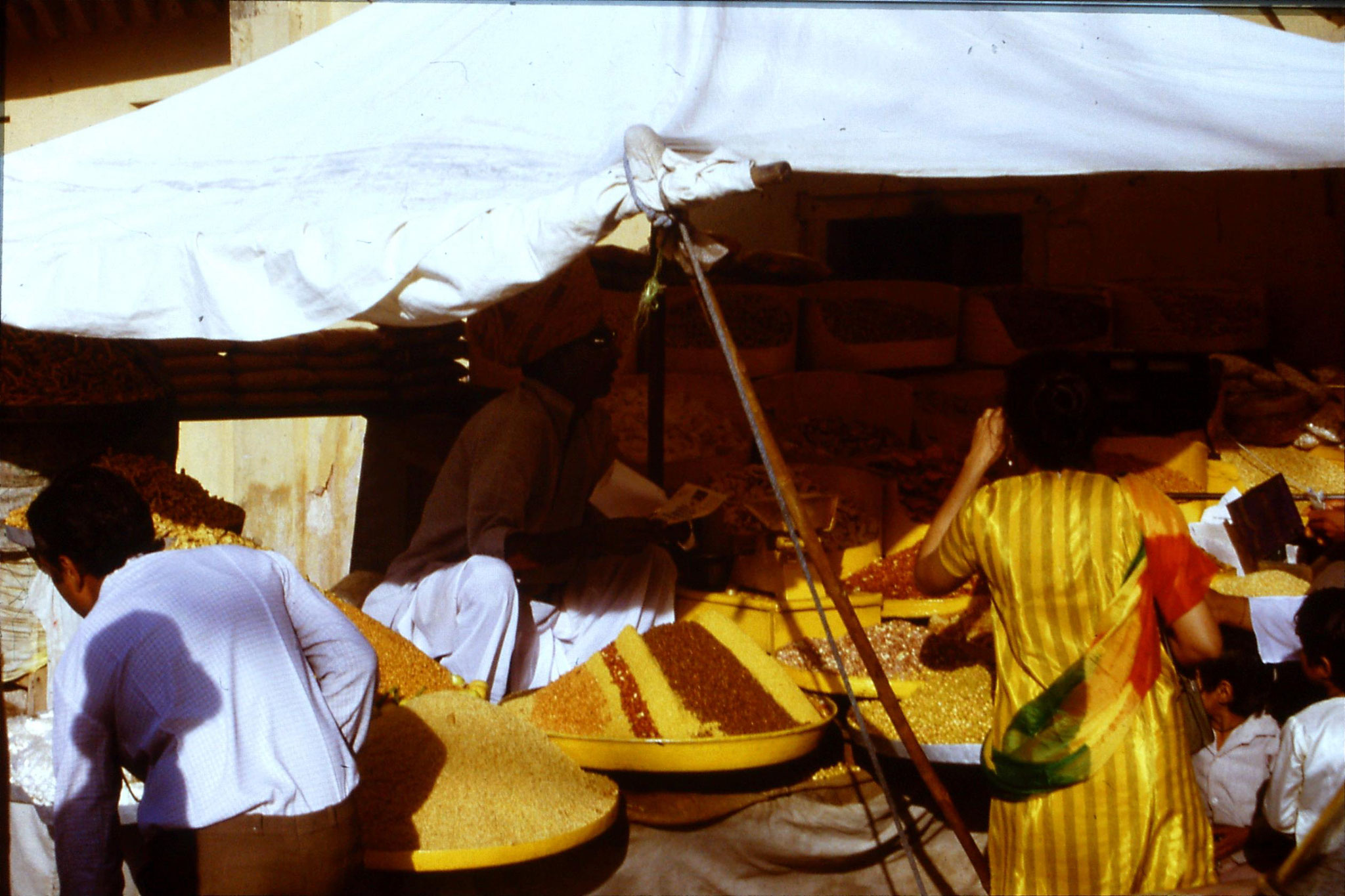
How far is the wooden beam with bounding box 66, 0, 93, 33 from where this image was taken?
6.30 metres

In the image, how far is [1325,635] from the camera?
2.14 m

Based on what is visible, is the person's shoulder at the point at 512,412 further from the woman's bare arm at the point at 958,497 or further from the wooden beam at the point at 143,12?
the wooden beam at the point at 143,12

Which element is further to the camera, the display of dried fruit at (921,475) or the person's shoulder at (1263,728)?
the display of dried fruit at (921,475)

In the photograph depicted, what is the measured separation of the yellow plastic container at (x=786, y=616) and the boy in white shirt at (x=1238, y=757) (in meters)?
0.89

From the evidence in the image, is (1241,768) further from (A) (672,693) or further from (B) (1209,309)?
(B) (1209,309)

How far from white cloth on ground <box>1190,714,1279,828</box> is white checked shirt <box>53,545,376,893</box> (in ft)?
6.49

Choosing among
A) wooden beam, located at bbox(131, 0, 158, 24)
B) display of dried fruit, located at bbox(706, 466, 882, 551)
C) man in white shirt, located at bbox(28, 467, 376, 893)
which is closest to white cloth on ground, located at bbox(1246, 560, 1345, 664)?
display of dried fruit, located at bbox(706, 466, 882, 551)

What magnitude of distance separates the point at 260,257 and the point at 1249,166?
6.57ft

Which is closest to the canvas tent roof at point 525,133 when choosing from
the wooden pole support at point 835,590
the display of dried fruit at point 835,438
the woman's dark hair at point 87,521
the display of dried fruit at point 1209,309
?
the wooden pole support at point 835,590

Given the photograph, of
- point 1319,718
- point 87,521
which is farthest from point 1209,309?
point 87,521

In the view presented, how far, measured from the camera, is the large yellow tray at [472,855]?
7.03ft

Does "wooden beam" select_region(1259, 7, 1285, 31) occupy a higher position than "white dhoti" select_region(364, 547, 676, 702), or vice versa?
"wooden beam" select_region(1259, 7, 1285, 31)

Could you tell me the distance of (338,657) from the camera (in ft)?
6.30

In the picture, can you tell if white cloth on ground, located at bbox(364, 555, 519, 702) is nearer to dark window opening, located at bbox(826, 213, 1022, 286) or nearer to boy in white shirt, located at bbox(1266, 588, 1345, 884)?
boy in white shirt, located at bbox(1266, 588, 1345, 884)
